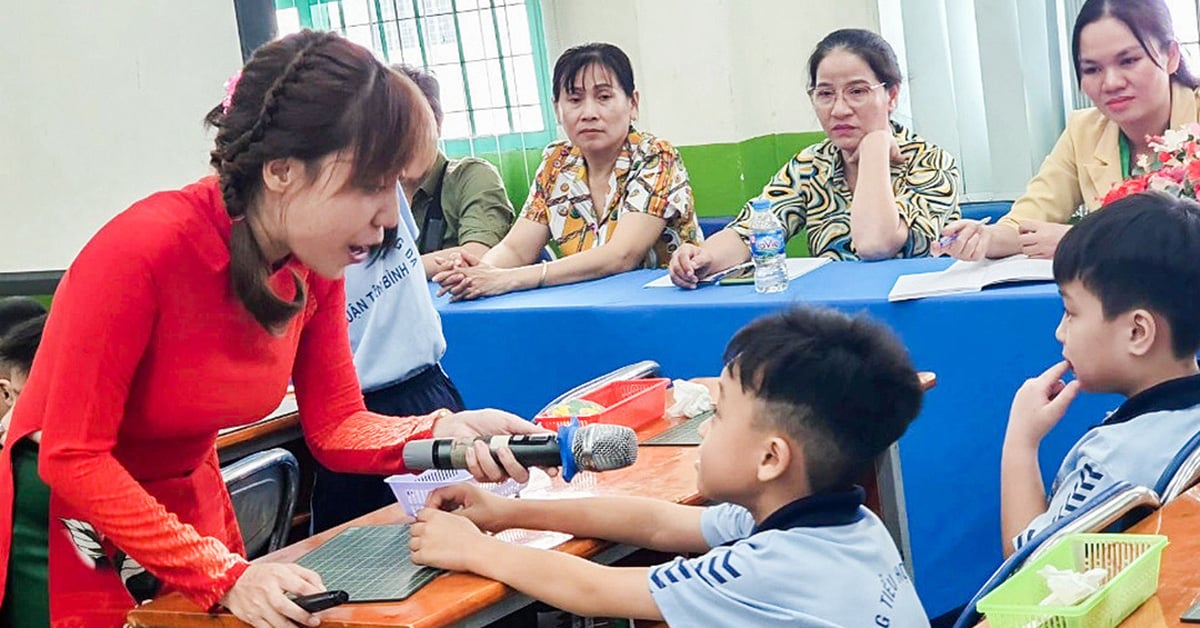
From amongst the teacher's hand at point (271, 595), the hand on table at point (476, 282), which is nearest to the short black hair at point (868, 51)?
the hand on table at point (476, 282)

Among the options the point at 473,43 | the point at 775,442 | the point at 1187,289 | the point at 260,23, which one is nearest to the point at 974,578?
the point at 1187,289

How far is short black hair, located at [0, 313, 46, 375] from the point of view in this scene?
2453 mm

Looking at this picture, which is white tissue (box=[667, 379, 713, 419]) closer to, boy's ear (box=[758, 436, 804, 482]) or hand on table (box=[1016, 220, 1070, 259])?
boy's ear (box=[758, 436, 804, 482])

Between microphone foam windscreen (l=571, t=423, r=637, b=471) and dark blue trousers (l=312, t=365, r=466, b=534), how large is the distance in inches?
34.8

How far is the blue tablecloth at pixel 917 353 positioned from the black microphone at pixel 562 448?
655 millimetres

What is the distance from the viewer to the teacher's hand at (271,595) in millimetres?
1565

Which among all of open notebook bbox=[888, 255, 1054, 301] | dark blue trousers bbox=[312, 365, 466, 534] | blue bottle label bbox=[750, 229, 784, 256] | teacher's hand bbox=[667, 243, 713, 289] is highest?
blue bottle label bbox=[750, 229, 784, 256]

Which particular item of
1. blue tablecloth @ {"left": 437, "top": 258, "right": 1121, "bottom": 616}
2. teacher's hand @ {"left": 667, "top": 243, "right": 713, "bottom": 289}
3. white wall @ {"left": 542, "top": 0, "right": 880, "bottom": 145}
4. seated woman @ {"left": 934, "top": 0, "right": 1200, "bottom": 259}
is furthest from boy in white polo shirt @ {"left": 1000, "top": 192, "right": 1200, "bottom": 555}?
white wall @ {"left": 542, "top": 0, "right": 880, "bottom": 145}

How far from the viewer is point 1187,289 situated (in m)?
1.97

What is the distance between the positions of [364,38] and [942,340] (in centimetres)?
363

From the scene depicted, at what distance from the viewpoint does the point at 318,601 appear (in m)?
1.58

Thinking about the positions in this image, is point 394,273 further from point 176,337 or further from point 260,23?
point 260,23

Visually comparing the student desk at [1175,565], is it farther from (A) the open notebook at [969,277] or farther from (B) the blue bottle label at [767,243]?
(B) the blue bottle label at [767,243]

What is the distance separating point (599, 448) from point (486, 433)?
241 millimetres
